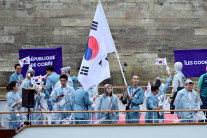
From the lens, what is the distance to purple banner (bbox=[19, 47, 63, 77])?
1303cm

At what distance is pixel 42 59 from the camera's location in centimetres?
1319

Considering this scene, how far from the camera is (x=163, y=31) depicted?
53.8 ft

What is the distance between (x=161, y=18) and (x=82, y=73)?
677 centimetres

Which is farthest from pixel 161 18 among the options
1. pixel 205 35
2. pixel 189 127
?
pixel 189 127

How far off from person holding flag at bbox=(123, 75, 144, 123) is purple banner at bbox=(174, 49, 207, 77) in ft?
9.66

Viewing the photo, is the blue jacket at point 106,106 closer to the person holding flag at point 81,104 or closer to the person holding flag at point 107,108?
the person holding flag at point 107,108

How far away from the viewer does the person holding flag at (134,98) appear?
10250 millimetres

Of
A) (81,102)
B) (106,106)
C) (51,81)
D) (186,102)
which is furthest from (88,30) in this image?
(186,102)

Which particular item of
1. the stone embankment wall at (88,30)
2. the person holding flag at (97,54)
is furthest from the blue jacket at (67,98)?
the stone embankment wall at (88,30)

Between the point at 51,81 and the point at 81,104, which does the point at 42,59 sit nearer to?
the point at 51,81

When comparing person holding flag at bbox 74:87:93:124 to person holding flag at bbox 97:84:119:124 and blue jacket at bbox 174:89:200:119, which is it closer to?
person holding flag at bbox 97:84:119:124

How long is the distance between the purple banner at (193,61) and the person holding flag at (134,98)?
9.66 feet

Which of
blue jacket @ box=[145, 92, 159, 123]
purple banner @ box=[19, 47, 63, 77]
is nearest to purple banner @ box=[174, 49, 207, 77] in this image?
blue jacket @ box=[145, 92, 159, 123]

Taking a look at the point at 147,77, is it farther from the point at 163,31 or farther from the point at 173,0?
the point at 173,0
